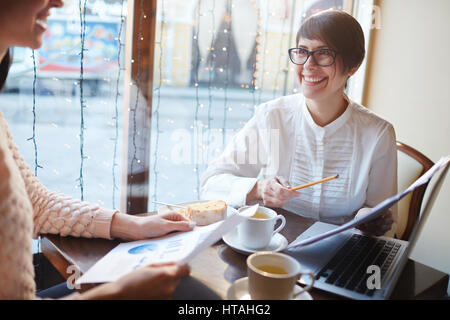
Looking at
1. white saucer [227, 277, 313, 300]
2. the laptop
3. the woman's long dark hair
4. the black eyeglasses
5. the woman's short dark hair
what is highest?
the woman's short dark hair

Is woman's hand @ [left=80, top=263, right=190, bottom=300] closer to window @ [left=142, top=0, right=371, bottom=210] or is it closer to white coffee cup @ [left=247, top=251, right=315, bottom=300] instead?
white coffee cup @ [left=247, top=251, right=315, bottom=300]

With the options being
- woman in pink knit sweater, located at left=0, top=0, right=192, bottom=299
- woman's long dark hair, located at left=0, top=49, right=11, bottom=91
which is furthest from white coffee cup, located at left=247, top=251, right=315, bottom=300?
woman's long dark hair, located at left=0, top=49, right=11, bottom=91

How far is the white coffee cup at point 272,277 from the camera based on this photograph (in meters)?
0.67

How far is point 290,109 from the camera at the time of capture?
1.61m

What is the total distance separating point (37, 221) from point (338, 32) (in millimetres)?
1193

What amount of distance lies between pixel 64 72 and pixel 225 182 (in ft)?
3.00

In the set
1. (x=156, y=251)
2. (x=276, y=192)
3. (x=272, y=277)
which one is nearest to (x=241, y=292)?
(x=272, y=277)

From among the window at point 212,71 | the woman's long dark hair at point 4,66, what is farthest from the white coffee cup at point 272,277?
the window at point 212,71

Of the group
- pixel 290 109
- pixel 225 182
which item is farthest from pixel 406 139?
pixel 225 182

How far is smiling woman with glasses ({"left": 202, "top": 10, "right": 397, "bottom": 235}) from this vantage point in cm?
144

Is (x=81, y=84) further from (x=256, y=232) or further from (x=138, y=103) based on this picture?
(x=256, y=232)

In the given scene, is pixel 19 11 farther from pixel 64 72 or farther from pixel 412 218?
pixel 412 218

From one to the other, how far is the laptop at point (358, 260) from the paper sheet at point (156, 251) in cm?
20

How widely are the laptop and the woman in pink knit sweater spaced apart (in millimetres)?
319
